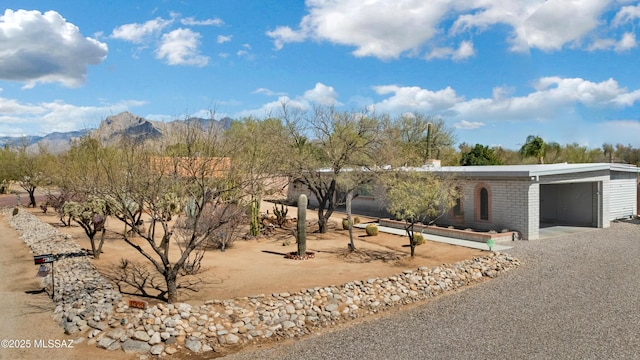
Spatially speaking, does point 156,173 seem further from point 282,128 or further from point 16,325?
point 282,128

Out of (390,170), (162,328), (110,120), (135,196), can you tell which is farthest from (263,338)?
(390,170)

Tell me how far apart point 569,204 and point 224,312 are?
802 inches

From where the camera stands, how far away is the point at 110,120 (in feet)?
50.4

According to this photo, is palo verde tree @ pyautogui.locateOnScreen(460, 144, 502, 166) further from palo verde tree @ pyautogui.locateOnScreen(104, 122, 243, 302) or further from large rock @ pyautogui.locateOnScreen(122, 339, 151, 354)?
large rock @ pyautogui.locateOnScreen(122, 339, 151, 354)

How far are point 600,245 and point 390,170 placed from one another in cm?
867

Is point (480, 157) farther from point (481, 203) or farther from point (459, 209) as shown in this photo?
point (481, 203)

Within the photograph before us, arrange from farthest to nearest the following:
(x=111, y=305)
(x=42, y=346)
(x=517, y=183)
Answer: (x=517, y=183) → (x=111, y=305) → (x=42, y=346)

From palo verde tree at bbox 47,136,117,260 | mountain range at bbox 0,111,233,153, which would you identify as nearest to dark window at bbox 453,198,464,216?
mountain range at bbox 0,111,233,153

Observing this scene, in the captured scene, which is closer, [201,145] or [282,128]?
[201,145]

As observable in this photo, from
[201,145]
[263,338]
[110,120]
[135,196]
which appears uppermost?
[110,120]

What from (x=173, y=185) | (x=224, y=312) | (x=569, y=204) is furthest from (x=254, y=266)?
(x=569, y=204)

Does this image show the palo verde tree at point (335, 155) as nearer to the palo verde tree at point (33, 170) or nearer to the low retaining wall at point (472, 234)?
the low retaining wall at point (472, 234)

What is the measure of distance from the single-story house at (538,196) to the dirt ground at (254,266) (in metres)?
3.70

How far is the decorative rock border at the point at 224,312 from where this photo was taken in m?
7.82
